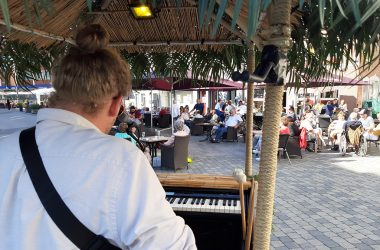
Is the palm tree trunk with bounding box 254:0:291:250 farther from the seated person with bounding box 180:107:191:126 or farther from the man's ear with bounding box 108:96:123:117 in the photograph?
the seated person with bounding box 180:107:191:126

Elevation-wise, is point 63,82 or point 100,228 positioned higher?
point 63,82

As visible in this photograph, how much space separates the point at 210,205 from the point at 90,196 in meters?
1.69

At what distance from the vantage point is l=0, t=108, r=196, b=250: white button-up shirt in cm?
91

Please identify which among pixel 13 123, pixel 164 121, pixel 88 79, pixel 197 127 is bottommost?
pixel 13 123

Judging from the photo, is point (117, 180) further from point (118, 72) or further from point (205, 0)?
point (205, 0)

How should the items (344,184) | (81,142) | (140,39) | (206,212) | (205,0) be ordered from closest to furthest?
(205,0), (81,142), (206,212), (140,39), (344,184)

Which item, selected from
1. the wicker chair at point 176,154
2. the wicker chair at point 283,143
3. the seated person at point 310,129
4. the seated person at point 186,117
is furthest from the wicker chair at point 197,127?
the wicker chair at point 176,154

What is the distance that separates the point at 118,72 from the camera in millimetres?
1170

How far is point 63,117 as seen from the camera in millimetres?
1050

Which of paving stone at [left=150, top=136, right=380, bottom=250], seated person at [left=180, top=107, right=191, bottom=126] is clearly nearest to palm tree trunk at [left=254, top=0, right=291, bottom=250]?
paving stone at [left=150, top=136, right=380, bottom=250]

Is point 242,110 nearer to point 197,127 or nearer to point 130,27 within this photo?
point 197,127

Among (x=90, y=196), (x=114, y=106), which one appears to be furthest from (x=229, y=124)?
(x=90, y=196)

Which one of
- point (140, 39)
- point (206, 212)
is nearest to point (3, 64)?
point (140, 39)

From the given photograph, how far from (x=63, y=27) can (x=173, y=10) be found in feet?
3.56
